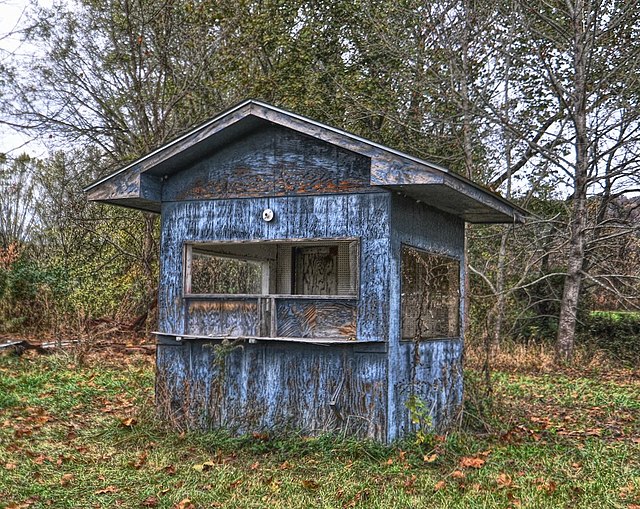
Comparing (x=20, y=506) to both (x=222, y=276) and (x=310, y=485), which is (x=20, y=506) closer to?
(x=310, y=485)

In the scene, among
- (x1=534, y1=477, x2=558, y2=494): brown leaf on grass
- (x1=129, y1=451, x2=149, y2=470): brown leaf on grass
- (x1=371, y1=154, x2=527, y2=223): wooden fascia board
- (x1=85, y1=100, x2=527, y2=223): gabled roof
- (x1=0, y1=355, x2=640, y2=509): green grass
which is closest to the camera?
(x1=0, y1=355, x2=640, y2=509): green grass

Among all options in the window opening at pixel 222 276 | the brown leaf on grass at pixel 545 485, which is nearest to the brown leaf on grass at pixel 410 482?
the brown leaf on grass at pixel 545 485

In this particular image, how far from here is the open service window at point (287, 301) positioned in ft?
28.2

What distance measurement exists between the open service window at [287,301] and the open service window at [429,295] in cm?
70

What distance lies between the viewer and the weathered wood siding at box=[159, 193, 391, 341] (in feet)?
27.8

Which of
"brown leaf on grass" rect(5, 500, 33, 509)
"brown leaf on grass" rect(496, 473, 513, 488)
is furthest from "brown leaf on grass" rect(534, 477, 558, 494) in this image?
"brown leaf on grass" rect(5, 500, 33, 509)

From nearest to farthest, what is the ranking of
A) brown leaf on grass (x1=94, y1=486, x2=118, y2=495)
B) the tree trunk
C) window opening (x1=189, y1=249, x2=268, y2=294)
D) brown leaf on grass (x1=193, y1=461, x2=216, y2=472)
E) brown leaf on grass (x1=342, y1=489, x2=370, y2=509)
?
brown leaf on grass (x1=342, y1=489, x2=370, y2=509), brown leaf on grass (x1=94, y1=486, x2=118, y2=495), brown leaf on grass (x1=193, y1=461, x2=216, y2=472), window opening (x1=189, y1=249, x2=268, y2=294), the tree trunk

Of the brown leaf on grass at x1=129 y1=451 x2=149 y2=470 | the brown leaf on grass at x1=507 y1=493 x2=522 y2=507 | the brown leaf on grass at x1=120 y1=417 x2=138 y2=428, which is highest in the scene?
the brown leaf on grass at x1=120 y1=417 x2=138 y2=428

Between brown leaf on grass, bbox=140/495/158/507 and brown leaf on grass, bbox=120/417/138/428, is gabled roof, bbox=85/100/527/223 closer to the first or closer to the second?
brown leaf on grass, bbox=120/417/138/428

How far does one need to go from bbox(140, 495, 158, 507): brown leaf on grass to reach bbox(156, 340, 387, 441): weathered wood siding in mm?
2272

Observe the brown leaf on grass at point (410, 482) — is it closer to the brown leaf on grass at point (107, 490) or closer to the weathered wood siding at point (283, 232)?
the weathered wood siding at point (283, 232)

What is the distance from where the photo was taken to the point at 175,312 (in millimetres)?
9469

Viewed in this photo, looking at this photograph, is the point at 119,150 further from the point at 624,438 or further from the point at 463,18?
the point at 624,438

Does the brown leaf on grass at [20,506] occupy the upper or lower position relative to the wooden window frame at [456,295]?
lower
